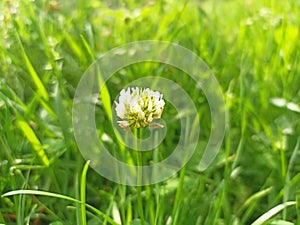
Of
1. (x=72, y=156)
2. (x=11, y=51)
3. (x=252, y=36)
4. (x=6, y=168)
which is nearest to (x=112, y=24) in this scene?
(x=252, y=36)

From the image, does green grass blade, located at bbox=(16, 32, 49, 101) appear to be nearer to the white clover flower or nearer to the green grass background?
the green grass background

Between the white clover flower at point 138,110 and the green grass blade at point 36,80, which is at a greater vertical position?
the green grass blade at point 36,80

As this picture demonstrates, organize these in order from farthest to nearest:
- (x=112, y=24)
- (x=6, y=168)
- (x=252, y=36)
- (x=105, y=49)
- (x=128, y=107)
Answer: (x=112, y=24) < (x=252, y=36) < (x=105, y=49) < (x=6, y=168) < (x=128, y=107)

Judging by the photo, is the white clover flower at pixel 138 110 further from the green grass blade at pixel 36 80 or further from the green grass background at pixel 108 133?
the green grass blade at pixel 36 80

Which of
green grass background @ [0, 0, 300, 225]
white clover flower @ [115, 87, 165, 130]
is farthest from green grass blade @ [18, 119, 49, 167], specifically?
white clover flower @ [115, 87, 165, 130]

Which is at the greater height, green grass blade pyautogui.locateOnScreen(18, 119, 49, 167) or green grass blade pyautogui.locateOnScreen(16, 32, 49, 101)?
green grass blade pyautogui.locateOnScreen(16, 32, 49, 101)

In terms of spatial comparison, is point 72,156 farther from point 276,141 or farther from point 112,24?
point 112,24

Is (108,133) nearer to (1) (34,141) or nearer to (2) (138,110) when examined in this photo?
(1) (34,141)

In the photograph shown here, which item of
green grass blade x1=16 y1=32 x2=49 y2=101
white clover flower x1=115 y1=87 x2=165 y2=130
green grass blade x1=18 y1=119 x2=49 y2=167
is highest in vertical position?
green grass blade x1=16 y1=32 x2=49 y2=101

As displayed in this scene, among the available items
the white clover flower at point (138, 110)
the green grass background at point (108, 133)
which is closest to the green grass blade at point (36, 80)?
the green grass background at point (108, 133)
